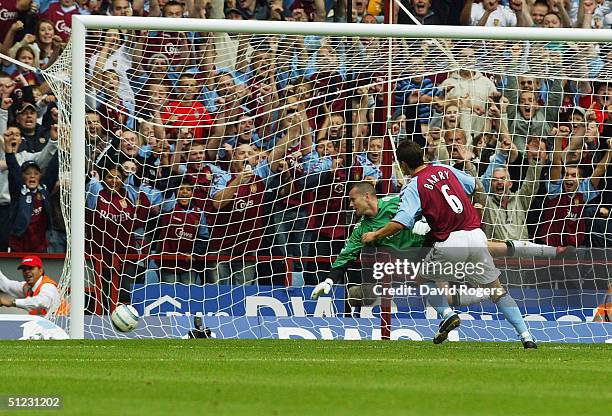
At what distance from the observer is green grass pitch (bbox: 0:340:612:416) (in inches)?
269

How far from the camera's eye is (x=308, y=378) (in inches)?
336

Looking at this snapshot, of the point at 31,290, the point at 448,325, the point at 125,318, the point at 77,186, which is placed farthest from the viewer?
the point at 31,290

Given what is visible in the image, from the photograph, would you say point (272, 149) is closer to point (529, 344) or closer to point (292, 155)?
point (292, 155)

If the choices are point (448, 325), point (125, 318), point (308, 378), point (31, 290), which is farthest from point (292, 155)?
point (308, 378)

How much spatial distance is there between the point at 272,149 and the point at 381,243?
336 cm

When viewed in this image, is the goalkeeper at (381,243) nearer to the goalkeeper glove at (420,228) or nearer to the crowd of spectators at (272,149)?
the goalkeeper glove at (420,228)

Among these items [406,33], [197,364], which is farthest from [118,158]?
[197,364]

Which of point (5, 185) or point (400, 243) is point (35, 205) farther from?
point (400, 243)

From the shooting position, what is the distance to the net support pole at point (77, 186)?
525 inches

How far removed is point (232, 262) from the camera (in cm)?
1605

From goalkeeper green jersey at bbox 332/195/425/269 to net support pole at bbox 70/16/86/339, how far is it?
8.80ft

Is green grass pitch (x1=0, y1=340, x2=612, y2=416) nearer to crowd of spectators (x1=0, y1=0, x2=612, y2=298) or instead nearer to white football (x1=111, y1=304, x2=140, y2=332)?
white football (x1=111, y1=304, x2=140, y2=332)

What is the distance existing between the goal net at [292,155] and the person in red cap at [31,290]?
583 millimetres

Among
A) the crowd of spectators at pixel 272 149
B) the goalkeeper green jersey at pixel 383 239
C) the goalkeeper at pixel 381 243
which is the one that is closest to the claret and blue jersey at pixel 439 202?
the goalkeeper at pixel 381 243
